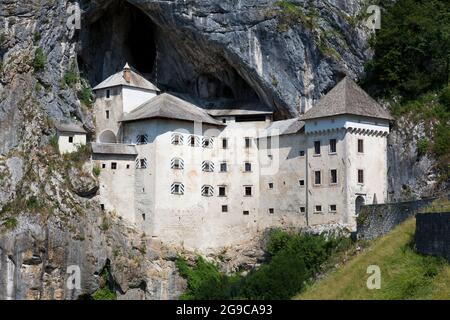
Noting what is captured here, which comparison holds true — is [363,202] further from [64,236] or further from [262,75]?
[64,236]

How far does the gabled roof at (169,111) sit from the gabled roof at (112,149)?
7.83 feet

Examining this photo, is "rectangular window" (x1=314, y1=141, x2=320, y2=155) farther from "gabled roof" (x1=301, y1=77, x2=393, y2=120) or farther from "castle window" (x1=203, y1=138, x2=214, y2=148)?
"castle window" (x1=203, y1=138, x2=214, y2=148)

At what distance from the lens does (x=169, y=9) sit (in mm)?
80375

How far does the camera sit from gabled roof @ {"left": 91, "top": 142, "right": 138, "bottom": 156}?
7950 centimetres

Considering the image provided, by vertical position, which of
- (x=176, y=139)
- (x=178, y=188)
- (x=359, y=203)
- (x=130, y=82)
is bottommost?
(x=359, y=203)

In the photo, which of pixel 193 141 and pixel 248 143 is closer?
pixel 193 141

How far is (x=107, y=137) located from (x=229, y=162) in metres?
9.93

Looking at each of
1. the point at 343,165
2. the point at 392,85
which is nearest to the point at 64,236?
the point at 343,165

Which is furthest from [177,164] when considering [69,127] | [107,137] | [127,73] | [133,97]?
[127,73]

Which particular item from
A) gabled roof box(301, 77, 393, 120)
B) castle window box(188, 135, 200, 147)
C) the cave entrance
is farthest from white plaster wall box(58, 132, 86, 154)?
gabled roof box(301, 77, 393, 120)

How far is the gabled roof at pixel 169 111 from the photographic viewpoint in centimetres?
7956

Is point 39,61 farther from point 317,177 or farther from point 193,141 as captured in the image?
point 317,177

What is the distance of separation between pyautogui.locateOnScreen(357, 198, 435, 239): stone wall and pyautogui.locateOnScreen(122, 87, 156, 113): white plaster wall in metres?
22.3

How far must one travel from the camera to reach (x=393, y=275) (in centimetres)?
5406
